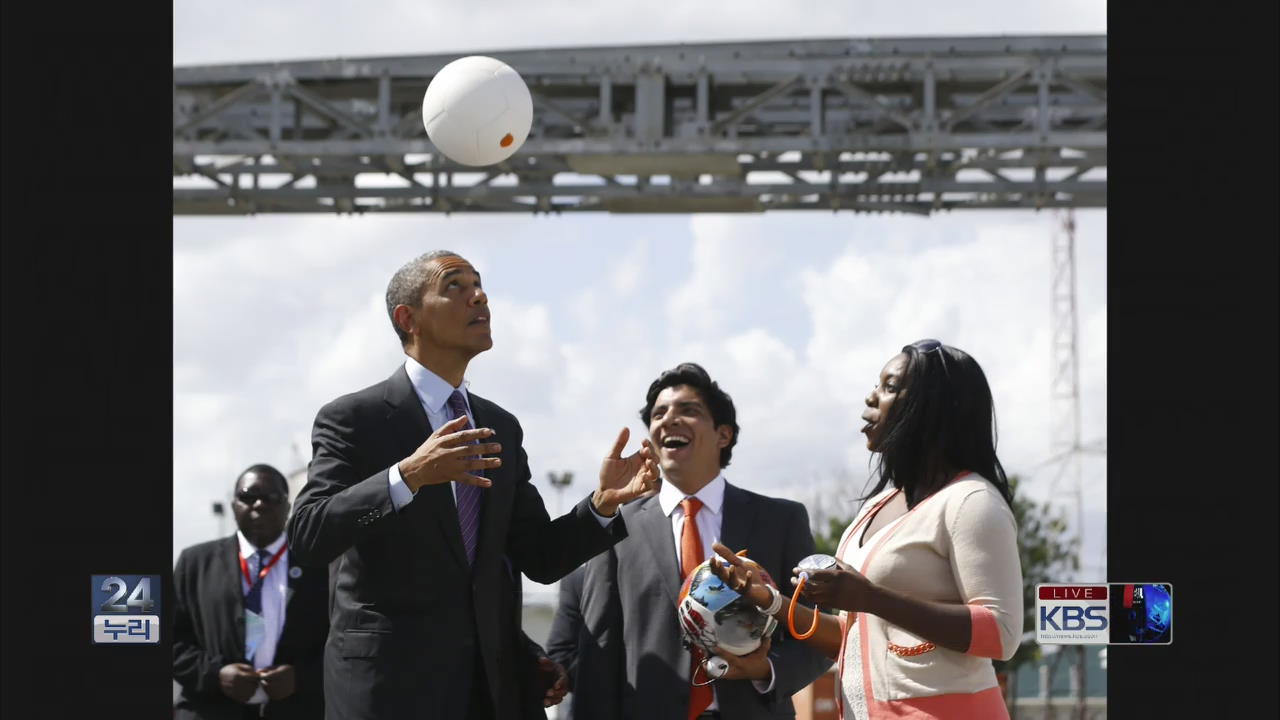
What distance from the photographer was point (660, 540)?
5629 millimetres

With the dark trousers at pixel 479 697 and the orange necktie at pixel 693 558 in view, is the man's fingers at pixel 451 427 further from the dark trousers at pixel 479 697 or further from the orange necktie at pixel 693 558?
Result: the orange necktie at pixel 693 558

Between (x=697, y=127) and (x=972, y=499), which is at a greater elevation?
(x=697, y=127)

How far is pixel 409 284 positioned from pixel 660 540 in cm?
140

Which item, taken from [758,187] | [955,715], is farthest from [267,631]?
[758,187]

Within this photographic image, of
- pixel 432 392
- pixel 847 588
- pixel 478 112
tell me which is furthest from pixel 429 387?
pixel 847 588

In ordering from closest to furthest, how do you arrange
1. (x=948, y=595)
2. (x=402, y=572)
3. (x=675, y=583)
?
(x=948, y=595) → (x=402, y=572) → (x=675, y=583)

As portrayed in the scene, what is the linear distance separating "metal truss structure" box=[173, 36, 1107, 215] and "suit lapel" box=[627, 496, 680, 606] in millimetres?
9136

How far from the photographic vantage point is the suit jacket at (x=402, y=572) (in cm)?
473

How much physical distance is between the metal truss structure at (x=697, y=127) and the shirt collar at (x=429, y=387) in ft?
31.8
